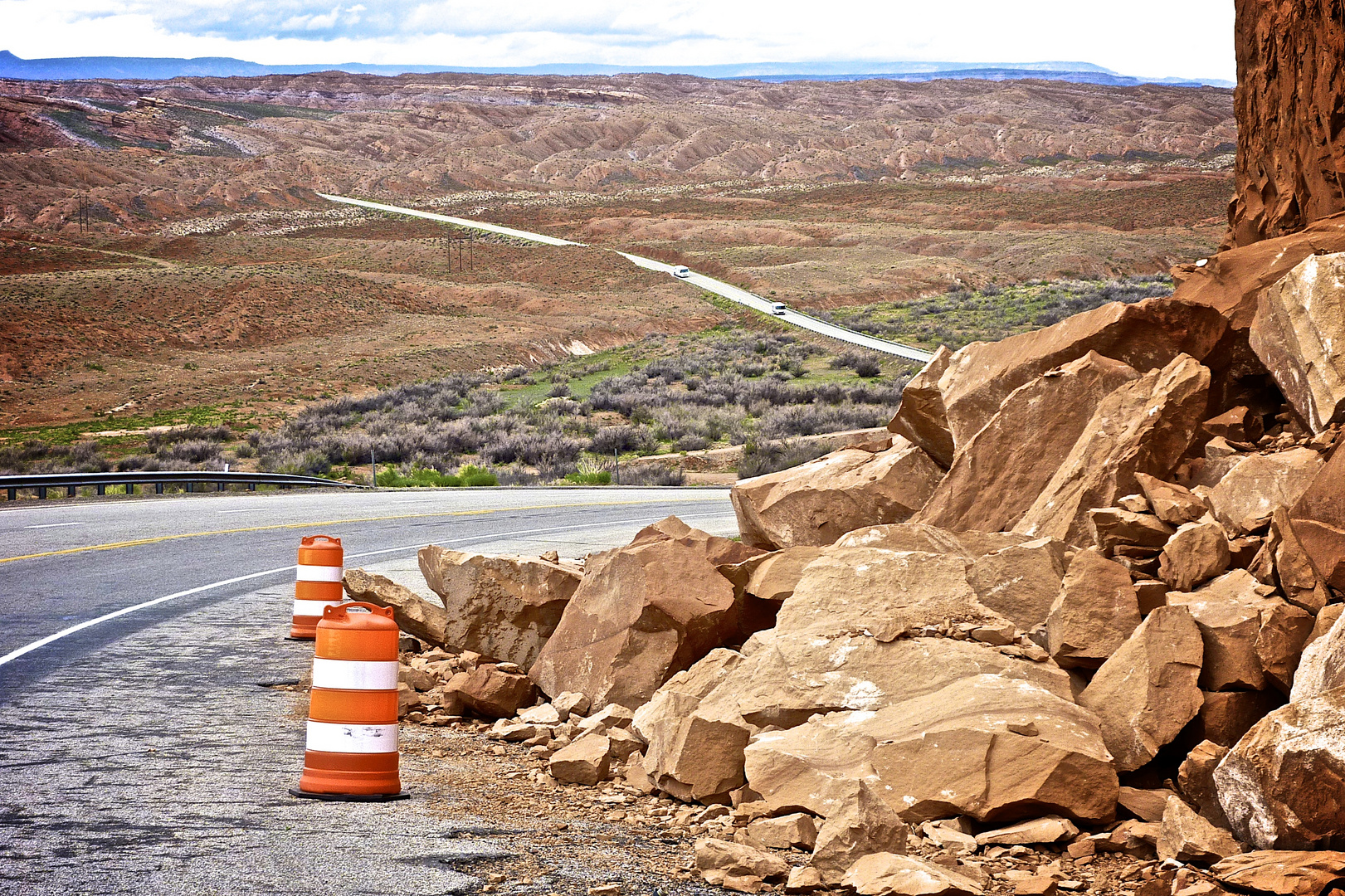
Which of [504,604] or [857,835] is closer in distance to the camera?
[857,835]

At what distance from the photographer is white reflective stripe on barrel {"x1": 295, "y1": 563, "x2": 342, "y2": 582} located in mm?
10789

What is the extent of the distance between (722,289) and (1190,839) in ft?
267

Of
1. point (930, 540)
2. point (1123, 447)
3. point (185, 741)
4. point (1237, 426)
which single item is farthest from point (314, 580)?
point (1237, 426)

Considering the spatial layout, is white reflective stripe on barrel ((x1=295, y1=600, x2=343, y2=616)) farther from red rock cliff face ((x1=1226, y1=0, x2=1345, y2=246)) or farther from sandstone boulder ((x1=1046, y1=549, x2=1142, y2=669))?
red rock cliff face ((x1=1226, y1=0, x2=1345, y2=246))

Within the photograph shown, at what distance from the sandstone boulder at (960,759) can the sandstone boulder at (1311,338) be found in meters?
3.09

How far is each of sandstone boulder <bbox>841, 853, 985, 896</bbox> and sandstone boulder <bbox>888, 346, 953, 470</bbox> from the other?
5677mm

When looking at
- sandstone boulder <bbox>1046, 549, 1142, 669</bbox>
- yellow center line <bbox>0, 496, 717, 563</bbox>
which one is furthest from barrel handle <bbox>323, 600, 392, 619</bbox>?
yellow center line <bbox>0, 496, 717, 563</bbox>

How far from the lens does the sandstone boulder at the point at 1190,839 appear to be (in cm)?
489

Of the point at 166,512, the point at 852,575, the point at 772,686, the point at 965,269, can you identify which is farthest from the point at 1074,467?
the point at 965,269

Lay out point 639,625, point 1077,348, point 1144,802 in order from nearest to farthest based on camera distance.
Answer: point 1144,802, point 639,625, point 1077,348

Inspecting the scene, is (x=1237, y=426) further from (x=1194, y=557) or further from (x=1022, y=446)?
(x=1194, y=557)

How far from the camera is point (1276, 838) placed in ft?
15.3

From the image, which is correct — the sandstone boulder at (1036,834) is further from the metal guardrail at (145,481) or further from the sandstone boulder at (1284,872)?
the metal guardrail at (145,481)

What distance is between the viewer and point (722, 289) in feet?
280
